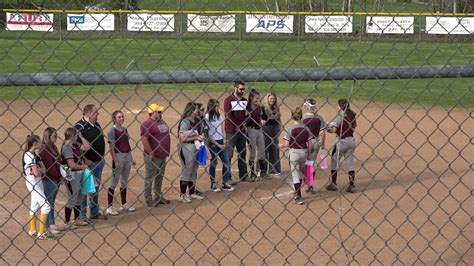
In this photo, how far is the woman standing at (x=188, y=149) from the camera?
41.7 ft

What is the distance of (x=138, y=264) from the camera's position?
10133mm

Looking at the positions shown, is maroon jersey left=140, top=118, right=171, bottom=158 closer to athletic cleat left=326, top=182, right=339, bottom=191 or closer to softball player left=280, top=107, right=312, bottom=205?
softball player left=280, top=107, right=312, bottom=205

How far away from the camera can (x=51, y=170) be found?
11031 mm

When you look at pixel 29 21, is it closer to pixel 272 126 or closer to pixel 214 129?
pixel 214 129

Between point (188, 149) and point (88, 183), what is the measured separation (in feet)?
7.31

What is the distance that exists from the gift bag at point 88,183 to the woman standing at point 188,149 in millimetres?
1691

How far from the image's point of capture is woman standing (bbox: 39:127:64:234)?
10.6m

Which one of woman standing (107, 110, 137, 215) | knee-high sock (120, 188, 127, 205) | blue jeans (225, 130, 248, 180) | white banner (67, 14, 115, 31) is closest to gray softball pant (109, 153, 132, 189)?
woman standing (107, 110, 137, 215)

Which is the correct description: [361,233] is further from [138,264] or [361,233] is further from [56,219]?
[56,219]

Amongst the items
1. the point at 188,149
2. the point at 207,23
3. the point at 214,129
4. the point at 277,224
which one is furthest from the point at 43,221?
the point at 207,23

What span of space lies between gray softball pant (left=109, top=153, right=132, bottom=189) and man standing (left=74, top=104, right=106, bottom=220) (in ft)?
0.97

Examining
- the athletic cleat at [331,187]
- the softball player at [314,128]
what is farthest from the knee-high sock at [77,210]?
the athletic cleat at [331,187]

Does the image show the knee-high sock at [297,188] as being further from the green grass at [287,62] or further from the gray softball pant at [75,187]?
the green grass at [287,62]

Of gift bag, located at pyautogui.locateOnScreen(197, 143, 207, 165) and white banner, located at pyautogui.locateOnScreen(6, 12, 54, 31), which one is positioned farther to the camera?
gift bag, located at pyautogui.locateOnScreen(197, 143, 207, 165)
